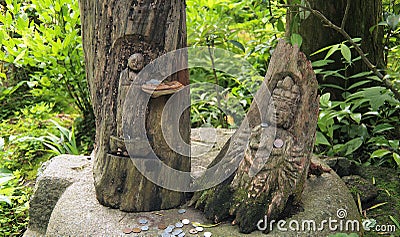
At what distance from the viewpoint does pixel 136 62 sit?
2.04 metres

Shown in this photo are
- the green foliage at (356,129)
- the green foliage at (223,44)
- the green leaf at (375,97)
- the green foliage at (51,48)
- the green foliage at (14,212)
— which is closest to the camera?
the green leaf at (375,97)

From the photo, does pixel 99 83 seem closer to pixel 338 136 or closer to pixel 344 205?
pixel 344 205

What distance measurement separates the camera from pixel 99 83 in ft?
7.22

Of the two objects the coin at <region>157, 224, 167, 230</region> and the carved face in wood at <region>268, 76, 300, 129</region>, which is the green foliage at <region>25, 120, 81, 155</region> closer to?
the coin at <region>157, 224, 167, 230</region>

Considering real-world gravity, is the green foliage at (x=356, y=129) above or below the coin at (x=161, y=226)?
above

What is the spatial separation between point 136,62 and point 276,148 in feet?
2.39

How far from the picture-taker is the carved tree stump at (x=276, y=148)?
204cm

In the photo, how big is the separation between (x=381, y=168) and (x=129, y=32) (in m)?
1.98

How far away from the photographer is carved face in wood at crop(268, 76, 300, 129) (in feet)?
6.73

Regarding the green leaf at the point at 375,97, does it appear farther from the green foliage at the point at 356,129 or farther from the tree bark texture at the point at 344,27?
the tree bark texture at the point at 344,27

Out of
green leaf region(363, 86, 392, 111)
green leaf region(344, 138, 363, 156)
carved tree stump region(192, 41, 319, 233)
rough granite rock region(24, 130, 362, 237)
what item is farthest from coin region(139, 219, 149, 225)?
green leaf region(344, 138, 363, 156)

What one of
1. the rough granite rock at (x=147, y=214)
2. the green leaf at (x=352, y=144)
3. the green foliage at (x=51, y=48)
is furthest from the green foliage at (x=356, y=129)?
the green foliage at (x=51, y=48)

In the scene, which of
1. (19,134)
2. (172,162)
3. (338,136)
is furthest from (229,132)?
(19,134)

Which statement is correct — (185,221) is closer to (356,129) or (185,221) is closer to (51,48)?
(356,129)
